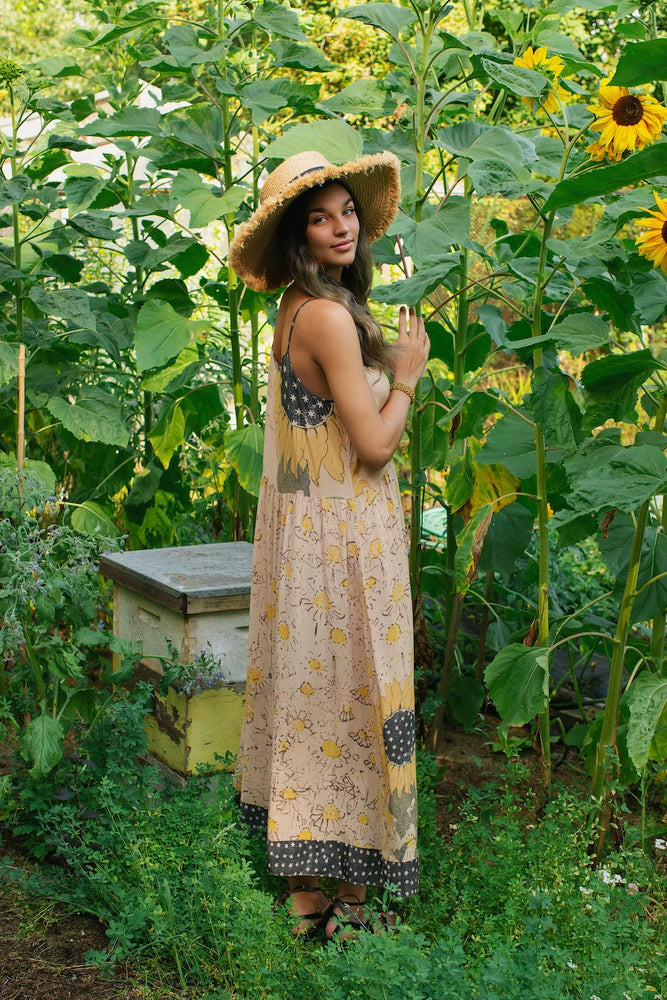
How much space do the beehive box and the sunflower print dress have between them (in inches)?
15.9

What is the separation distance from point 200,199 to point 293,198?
0.83m

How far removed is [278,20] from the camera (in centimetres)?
294

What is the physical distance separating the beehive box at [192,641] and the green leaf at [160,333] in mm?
569

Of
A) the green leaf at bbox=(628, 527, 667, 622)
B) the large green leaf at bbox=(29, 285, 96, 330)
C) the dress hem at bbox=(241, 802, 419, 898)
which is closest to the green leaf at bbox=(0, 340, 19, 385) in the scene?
the large green leaf at bbox=(29, 285, 96, 330)

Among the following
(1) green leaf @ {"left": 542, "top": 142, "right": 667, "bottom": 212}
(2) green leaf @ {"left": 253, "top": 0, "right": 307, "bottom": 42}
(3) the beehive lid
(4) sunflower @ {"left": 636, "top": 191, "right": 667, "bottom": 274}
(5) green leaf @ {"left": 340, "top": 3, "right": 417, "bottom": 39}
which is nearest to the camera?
(1) green leaf @ {"left": 542, "top": 142, "right": 667, "bottom": 212}

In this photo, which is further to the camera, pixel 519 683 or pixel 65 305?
pixel 65 305

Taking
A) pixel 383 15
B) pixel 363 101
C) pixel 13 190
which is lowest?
pixel 13 190

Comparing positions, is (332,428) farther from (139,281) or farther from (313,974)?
(139,281)

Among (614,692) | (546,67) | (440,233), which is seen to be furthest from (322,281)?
(614,692)

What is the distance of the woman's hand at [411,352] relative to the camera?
209cm

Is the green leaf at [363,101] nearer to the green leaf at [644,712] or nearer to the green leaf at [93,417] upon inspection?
the green leaf at [93,417]

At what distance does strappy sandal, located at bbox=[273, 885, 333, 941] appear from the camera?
84.3 inches

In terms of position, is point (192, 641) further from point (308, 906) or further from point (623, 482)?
point (623, 482)

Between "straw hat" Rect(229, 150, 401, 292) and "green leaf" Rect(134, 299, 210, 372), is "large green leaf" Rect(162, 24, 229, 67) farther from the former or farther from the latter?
"straw hat" Rect(229, 150, 401, 292)
